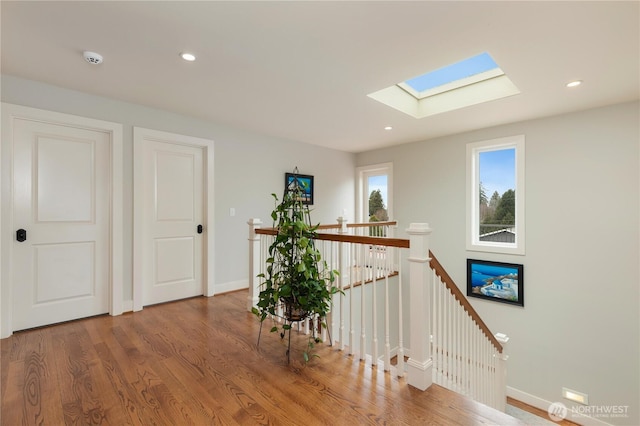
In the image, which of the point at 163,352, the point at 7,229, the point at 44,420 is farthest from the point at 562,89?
the point at 7,229

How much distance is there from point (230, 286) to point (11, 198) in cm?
236

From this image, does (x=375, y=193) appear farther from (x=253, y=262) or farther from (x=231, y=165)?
(x=253, y=262)

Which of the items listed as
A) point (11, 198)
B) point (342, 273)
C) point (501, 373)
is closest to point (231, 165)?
point (11, 198)

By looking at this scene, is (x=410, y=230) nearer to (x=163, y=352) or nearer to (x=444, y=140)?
(x=163, y=352)

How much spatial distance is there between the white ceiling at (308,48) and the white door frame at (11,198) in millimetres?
319

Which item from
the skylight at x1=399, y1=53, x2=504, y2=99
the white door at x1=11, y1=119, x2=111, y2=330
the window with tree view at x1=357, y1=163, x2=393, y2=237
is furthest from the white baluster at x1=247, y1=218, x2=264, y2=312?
the window with tree view at x1=357, y1=163, x2=393, y2=237

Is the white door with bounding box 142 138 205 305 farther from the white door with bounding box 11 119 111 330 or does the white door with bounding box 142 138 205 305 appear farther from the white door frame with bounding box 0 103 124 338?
the white door with bounding box 11 119 111 330

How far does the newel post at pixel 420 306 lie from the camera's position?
1759 millimetres

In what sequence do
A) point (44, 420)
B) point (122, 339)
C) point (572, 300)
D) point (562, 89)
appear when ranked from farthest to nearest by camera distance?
point (572, 300), point (562, 89), point (122, 339), point (44, 420)

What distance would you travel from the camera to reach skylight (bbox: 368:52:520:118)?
2971 millimetres

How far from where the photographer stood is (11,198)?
2.51m

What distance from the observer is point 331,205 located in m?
5.32

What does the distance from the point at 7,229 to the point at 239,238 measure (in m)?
2.23

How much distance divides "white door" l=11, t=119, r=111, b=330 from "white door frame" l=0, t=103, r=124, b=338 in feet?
0.17
